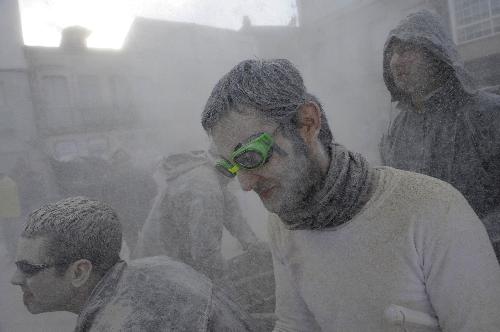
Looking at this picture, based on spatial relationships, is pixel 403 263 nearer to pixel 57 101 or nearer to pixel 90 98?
pixel 57 101

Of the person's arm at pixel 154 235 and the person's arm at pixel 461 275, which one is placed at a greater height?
the person's arm at pixel 461 275

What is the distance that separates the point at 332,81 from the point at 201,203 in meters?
16.3

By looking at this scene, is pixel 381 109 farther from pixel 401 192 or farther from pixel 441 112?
pixel 401 192

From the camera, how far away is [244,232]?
377cm

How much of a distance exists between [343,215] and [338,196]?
65 millimetres

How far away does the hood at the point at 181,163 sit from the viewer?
338 cm

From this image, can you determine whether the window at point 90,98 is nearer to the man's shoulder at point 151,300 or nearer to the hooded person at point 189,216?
the hooded person at point 189,216

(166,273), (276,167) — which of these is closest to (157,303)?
(166,273)

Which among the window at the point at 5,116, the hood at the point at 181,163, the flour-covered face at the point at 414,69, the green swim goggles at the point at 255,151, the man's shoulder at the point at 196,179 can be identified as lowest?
the man's shoulder at the point at 196,179

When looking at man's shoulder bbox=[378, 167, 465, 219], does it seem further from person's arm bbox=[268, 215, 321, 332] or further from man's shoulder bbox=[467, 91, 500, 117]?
man's shoulder bbox=[467, 91, 500, 117]

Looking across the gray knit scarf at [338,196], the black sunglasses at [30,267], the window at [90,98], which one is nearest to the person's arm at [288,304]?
the gray knit scarf at [338,196]

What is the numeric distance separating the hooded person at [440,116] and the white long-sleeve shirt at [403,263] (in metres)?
1.11

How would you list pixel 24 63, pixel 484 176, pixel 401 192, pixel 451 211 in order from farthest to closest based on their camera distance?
pixel 24 63
pixel 484 176
pixel 401 192
pixel 451 211

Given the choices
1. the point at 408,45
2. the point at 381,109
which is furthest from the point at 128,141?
the point at 408,45
